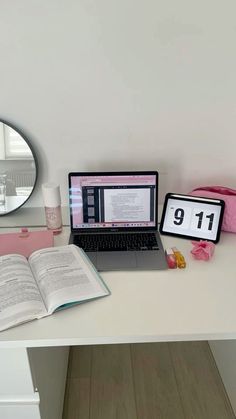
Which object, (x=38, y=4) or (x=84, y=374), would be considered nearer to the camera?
(x=38, y=4)

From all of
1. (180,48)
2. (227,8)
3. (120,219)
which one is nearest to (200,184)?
(120,219)

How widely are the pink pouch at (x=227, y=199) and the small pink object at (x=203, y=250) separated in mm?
165

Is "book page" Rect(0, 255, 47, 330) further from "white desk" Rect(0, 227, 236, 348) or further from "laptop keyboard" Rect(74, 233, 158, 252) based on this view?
"laptop keyboard" Rect(74, 233, 158, 252)

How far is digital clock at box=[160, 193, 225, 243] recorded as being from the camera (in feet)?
4.06

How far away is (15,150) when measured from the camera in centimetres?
135

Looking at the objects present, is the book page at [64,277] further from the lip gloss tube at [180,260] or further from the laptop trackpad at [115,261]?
the lip gloss tube at [180,260]

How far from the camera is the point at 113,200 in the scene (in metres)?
1.29

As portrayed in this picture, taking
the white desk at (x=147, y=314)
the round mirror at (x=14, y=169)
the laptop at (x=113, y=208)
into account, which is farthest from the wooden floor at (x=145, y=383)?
the round mirror at (x=14, y=169)

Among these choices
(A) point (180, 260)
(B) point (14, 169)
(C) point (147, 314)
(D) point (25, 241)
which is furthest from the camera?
(B) point (14, 169)

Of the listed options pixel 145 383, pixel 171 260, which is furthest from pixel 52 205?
pixel 145 383

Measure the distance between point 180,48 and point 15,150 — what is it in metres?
0.74

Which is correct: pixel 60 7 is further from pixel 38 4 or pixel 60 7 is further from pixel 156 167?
pixel 156 167

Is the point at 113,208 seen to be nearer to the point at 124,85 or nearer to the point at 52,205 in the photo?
the point at 52,205

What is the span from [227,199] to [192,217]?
0.48ft
